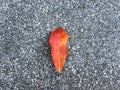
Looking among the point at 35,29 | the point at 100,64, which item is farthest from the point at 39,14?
the point at 100,64

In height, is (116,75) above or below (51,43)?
below

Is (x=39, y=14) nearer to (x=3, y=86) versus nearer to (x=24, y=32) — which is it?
(x=24, y=32)

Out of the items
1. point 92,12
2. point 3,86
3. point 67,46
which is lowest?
point 3,86
